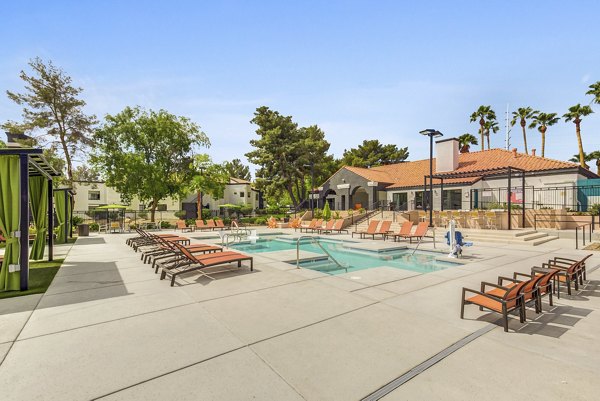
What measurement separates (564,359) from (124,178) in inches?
1396

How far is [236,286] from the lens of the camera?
264 inches

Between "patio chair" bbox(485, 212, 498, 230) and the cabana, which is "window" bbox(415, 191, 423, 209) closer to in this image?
"patio chair" bbox(485, 212, 498, 230)

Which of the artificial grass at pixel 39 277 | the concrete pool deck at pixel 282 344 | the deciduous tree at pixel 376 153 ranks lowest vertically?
the artificial grass at pixel 39 277

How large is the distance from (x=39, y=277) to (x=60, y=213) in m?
Answer: 9.68

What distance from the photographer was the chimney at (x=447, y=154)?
2902 centimetres

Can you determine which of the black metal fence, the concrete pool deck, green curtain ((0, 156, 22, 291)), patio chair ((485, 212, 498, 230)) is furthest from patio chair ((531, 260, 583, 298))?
the black metal fence

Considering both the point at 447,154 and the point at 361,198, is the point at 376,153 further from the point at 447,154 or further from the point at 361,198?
the point at 447,154

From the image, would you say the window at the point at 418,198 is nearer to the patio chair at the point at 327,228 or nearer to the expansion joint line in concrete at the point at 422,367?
the patio chair at the point at 327,228

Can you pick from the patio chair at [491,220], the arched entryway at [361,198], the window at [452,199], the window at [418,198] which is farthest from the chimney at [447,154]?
the patio chair at [491,220]

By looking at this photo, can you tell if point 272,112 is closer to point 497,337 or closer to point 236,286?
point 236,286

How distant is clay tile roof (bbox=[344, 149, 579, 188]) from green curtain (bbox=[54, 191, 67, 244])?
2523cm

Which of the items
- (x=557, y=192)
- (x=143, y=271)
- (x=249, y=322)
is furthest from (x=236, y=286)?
(x=557, y=192)

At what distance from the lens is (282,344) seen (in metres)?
3.78

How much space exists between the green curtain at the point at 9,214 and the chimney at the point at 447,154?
3130 cm
